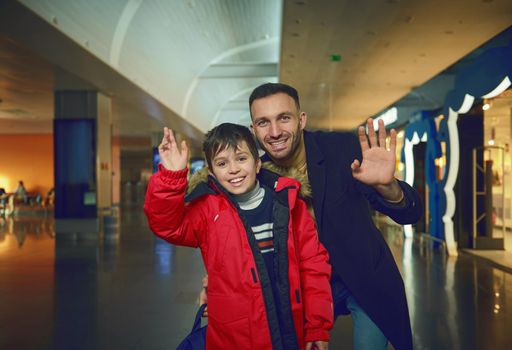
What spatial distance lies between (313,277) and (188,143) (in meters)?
7.43

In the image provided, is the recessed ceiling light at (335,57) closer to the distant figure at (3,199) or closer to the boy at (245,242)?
the boy at (245,242)

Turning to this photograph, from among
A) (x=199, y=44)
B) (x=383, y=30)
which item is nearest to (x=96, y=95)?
(x=199, y=44)

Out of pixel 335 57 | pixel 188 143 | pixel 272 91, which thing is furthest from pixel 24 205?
pixel 272 91

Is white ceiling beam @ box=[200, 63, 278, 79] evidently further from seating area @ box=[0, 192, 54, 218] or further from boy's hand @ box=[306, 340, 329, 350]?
boy's hand @ box=[306, 340, 329, 350]

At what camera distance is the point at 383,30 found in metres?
9.16

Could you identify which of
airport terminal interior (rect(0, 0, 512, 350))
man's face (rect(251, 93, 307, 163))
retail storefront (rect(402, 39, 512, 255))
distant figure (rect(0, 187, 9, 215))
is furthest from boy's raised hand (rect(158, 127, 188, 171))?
distant figure (rect(0, 187, 9, 215))

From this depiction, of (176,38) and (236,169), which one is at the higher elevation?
(176,38)

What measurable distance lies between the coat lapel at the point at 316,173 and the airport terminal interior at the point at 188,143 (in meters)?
2.23

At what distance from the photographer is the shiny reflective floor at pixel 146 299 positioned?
4203 millimetres

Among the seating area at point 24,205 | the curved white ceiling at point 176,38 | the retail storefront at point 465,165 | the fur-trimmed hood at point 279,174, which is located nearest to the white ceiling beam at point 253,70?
the curved white ceiling at point 176,38

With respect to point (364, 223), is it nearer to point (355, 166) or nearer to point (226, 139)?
point (355, 166)

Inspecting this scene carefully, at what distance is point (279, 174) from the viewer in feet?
7.54

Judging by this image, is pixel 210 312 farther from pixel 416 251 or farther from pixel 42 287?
pixel 416 251

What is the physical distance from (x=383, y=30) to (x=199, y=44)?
979cm
